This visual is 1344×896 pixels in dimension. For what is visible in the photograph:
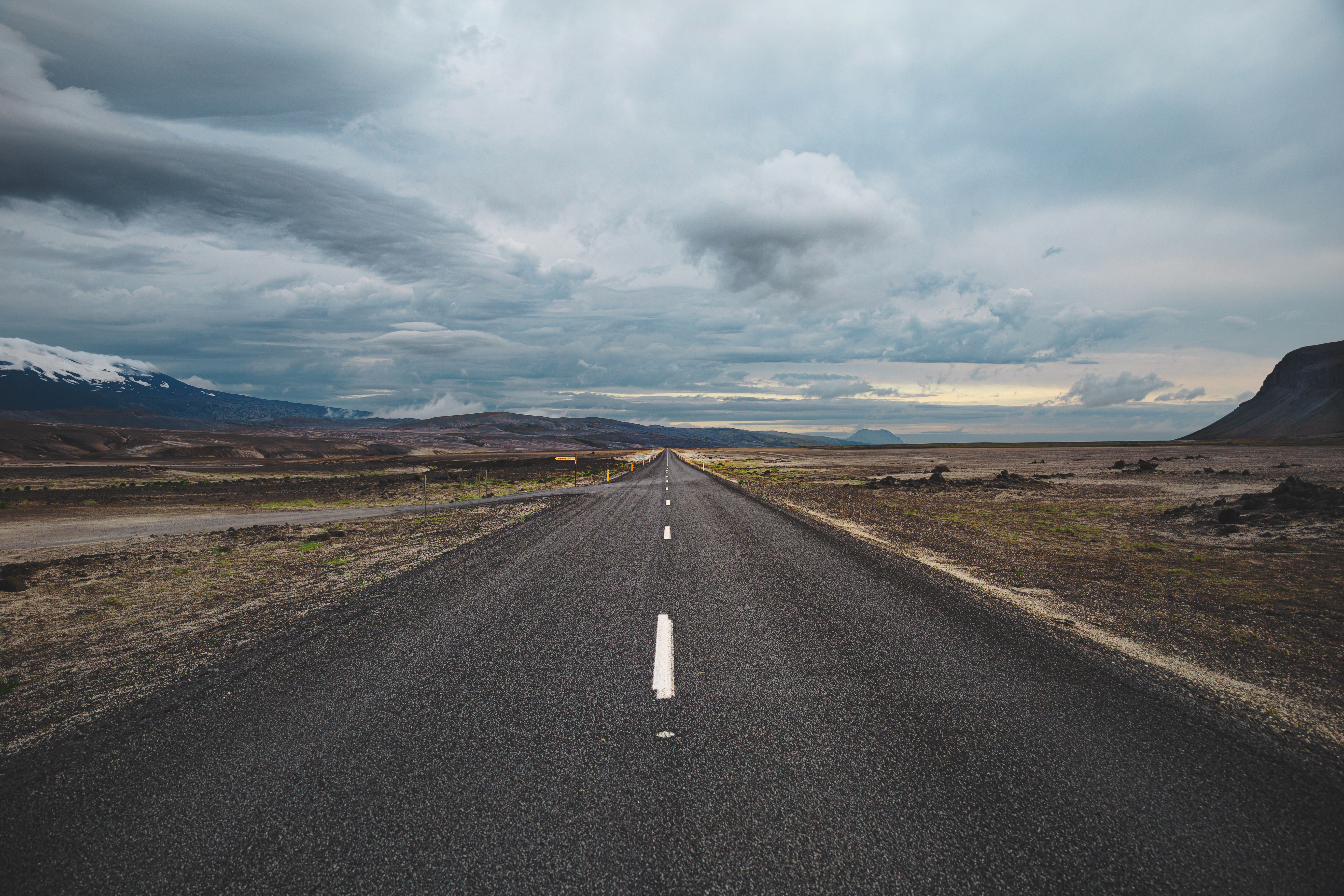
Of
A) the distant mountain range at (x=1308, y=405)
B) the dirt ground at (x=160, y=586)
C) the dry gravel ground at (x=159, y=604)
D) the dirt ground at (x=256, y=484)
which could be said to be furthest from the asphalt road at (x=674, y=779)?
the distant mountain range at (x=1308, y=405)

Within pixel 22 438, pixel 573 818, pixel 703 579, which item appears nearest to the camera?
pixel 573 818

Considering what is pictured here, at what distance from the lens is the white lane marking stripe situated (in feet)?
15.8

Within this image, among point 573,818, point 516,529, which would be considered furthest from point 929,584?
point 516,529

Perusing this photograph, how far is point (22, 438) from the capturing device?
11206 centimetres

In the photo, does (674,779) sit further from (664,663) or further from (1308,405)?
(1308,405)

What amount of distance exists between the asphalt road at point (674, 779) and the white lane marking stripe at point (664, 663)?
0.07 meters

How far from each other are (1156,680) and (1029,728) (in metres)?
2.02

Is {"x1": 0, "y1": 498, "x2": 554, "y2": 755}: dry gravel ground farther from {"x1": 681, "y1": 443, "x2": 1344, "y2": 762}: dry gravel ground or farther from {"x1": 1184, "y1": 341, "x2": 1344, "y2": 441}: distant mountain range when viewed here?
{"x1": 1184, "y1": 341, "x2": 1344, "y2": 441}: distant mountain range

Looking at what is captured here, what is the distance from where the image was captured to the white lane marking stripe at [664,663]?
15.8ft

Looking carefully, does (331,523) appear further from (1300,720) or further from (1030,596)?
(1300,720)

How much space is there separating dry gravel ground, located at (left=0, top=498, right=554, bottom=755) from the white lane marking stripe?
14.3 feet

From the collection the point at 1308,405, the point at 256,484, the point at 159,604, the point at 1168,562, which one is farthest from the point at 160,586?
the point at 1308,405

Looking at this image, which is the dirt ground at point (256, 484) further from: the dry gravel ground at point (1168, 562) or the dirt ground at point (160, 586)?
the dry gravel ground at point (1168, 562)

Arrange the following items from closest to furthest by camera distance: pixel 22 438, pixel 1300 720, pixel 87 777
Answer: pixel 87 777 → pixel 1300 720 → pixel 22 438
